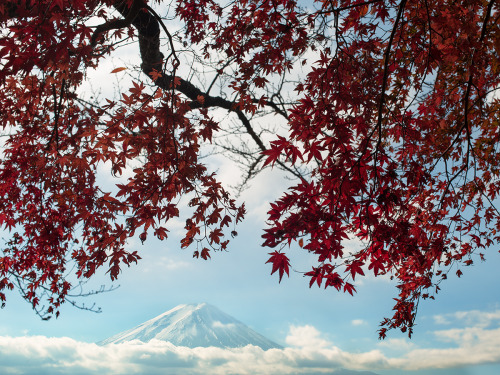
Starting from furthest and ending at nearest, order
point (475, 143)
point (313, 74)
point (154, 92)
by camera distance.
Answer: point (475, 143) < point (154, 92) < point (313, 74)

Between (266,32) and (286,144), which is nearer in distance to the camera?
(286,144)

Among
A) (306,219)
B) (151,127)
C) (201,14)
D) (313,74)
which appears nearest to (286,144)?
(306,219)

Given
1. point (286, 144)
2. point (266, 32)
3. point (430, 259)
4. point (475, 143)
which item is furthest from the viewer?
point (475, 143)

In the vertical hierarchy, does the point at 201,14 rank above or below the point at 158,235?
above

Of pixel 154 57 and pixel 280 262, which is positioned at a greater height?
pixel 154 57

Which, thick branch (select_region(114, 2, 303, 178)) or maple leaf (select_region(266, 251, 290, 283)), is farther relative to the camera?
thick branch (select_region(114, 2, 303, 178))

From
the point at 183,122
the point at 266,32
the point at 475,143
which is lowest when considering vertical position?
the point at 183,122

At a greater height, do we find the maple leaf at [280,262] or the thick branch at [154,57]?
the thick branch at [154,57]

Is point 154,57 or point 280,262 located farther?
point 154,57

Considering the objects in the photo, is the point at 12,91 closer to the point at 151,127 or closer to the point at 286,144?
the point at 151,127

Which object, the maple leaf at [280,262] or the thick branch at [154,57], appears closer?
the maple leaf at [280,262]

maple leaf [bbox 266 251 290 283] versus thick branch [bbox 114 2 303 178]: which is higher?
thick branch [bbox 114 2 303 178]

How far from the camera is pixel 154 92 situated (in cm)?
423

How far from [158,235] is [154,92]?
1.72 meters
